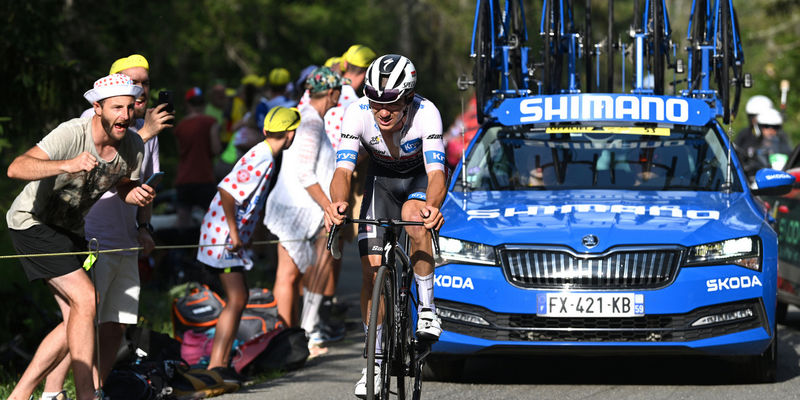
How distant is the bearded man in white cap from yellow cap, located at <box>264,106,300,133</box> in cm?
206

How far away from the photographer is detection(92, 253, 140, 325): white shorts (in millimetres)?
7418

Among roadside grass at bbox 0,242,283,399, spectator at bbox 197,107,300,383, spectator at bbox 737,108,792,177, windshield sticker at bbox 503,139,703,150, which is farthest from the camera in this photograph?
spectator at bbox 737,108,792,177

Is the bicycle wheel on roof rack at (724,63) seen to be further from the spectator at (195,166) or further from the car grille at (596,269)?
the spectator at (195,166)

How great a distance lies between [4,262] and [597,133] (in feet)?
13.6

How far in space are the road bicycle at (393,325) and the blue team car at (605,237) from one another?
99 centimetres

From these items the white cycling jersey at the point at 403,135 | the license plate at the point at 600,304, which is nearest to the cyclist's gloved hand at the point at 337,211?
the white cycling jersey at the point at 403,135

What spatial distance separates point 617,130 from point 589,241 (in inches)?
72.2

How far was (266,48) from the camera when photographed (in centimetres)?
3556

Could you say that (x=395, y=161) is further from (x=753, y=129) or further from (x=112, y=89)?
(x=753, y=129)

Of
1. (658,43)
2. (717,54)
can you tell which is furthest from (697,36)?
(658,43)

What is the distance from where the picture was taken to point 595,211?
838 cm

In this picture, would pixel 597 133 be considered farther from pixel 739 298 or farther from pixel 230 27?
pixel 230 27

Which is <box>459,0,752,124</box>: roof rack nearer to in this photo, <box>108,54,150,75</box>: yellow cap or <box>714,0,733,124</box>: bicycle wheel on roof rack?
<box>714,0,733,124</box>: bicycle wheel on roof rack

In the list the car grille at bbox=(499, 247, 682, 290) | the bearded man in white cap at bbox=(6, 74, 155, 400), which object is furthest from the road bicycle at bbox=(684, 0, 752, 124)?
the bearded man in white cap at bbox=(6, 74, 155, 400)
